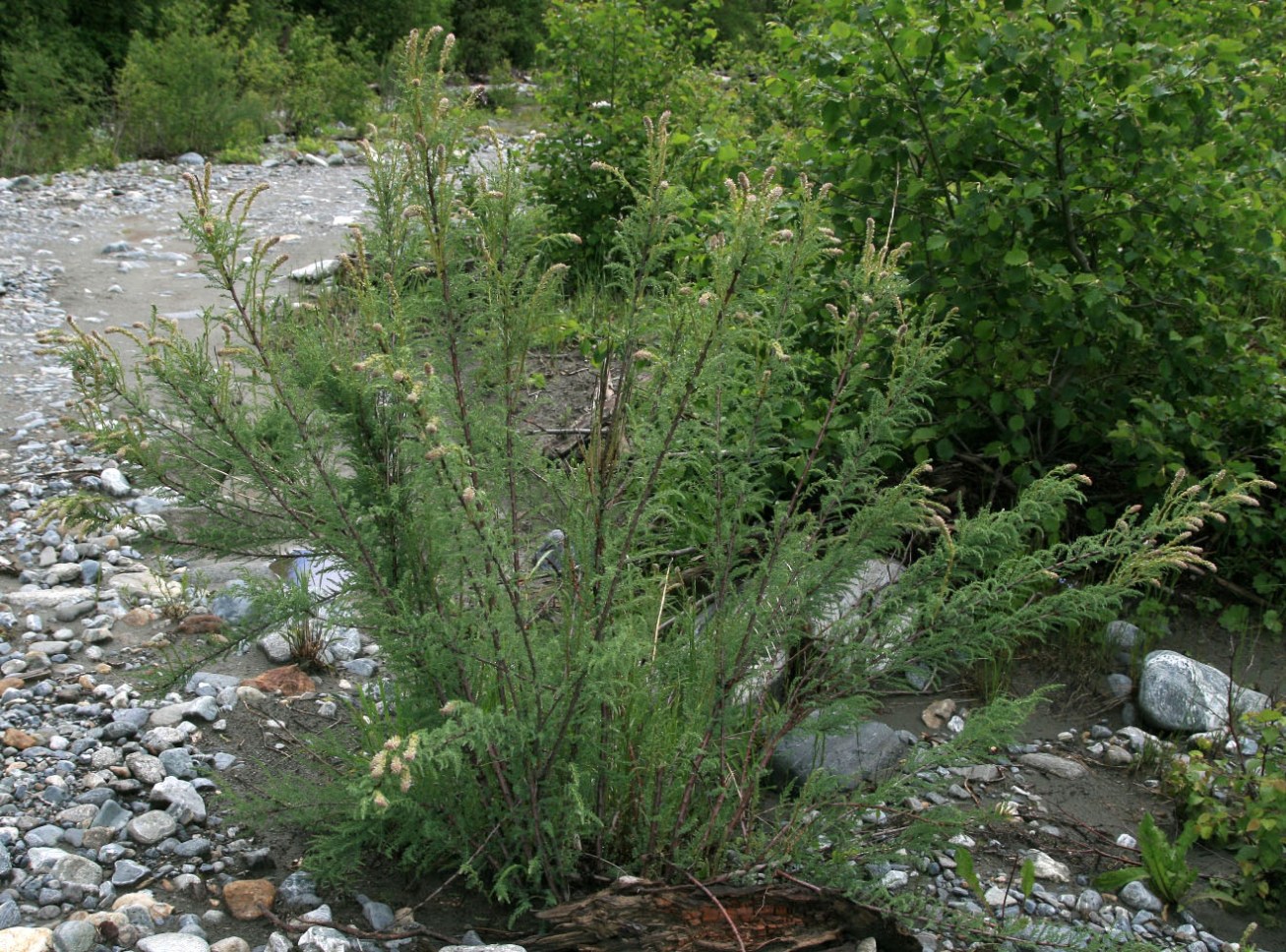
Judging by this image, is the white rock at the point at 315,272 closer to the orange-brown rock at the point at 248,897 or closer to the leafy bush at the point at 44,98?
the orange-brown rock at the point at 248,897

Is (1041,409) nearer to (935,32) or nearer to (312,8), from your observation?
(935,32)

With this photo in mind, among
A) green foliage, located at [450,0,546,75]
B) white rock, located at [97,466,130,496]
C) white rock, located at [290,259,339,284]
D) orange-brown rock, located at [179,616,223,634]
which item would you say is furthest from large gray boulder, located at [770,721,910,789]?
green foliage, located at [450,0,546,75]

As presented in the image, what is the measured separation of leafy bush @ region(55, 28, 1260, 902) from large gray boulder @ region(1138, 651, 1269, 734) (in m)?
1.42

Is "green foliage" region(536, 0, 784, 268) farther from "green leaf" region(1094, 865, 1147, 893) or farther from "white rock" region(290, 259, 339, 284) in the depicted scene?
"green leaf" region(1094, 865, 1147, 893)

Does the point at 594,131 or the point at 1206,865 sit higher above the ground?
the point at 594,131

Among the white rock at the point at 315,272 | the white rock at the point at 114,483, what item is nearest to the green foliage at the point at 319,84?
the white rock at the point at 315,272

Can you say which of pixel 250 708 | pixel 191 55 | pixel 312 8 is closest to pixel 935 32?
pixel 250 708

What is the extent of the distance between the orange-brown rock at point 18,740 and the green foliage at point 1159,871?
2.94 meters

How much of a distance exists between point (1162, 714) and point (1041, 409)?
1278 mm

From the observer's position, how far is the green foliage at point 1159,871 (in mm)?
2971

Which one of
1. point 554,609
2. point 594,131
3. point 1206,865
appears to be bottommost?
point 1206,865

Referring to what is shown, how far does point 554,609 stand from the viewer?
3262mm

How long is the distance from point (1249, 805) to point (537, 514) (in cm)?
205

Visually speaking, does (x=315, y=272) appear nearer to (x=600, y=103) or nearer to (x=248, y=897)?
(x=600, y=103)
